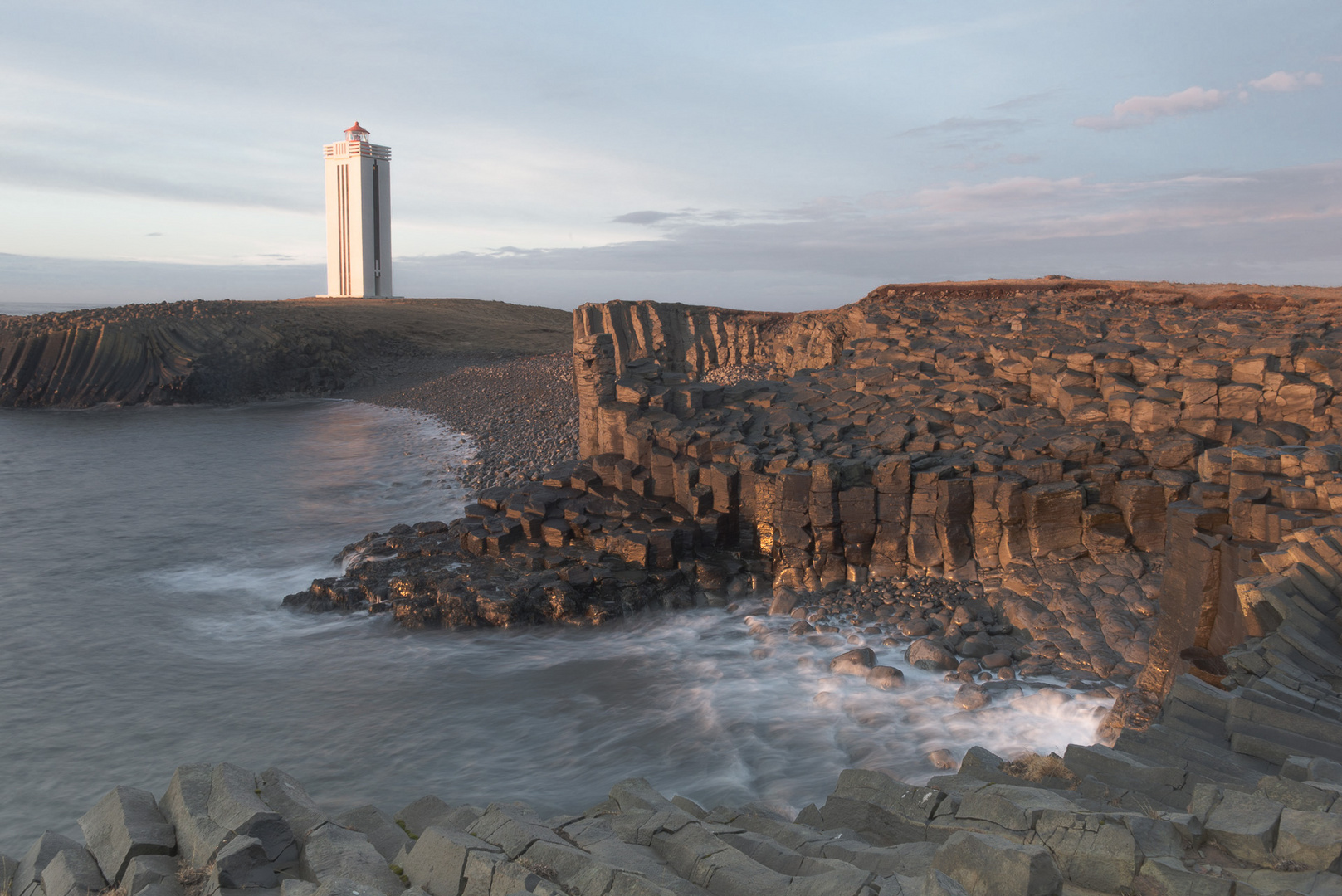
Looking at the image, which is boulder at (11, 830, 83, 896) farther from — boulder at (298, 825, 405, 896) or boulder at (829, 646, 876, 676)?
boulder at (829, 646, 876, 676)

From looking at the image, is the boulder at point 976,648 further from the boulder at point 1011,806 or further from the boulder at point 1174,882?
the boulder at point 1174,882

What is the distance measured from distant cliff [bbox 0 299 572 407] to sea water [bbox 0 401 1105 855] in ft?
89.5

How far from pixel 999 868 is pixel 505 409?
3131 centimetres

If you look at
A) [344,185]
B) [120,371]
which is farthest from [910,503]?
[344,185]

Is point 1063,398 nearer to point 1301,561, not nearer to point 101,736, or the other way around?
point 1301,561

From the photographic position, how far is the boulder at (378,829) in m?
6.28

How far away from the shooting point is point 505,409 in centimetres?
3425

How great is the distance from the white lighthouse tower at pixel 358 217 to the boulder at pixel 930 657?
75860 mm

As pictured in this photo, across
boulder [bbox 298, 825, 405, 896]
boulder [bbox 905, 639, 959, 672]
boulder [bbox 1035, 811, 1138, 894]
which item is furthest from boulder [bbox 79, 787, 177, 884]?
boulder [bbox 905, 639, 959, 672]

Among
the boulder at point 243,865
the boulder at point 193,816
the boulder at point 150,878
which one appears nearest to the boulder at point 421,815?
the boulder at point 193,816

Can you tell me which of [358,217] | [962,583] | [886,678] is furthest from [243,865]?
[358,217]

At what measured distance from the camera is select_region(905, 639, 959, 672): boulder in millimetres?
12000

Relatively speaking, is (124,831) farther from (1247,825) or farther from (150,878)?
(1247,825)

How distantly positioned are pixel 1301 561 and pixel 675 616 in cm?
926
